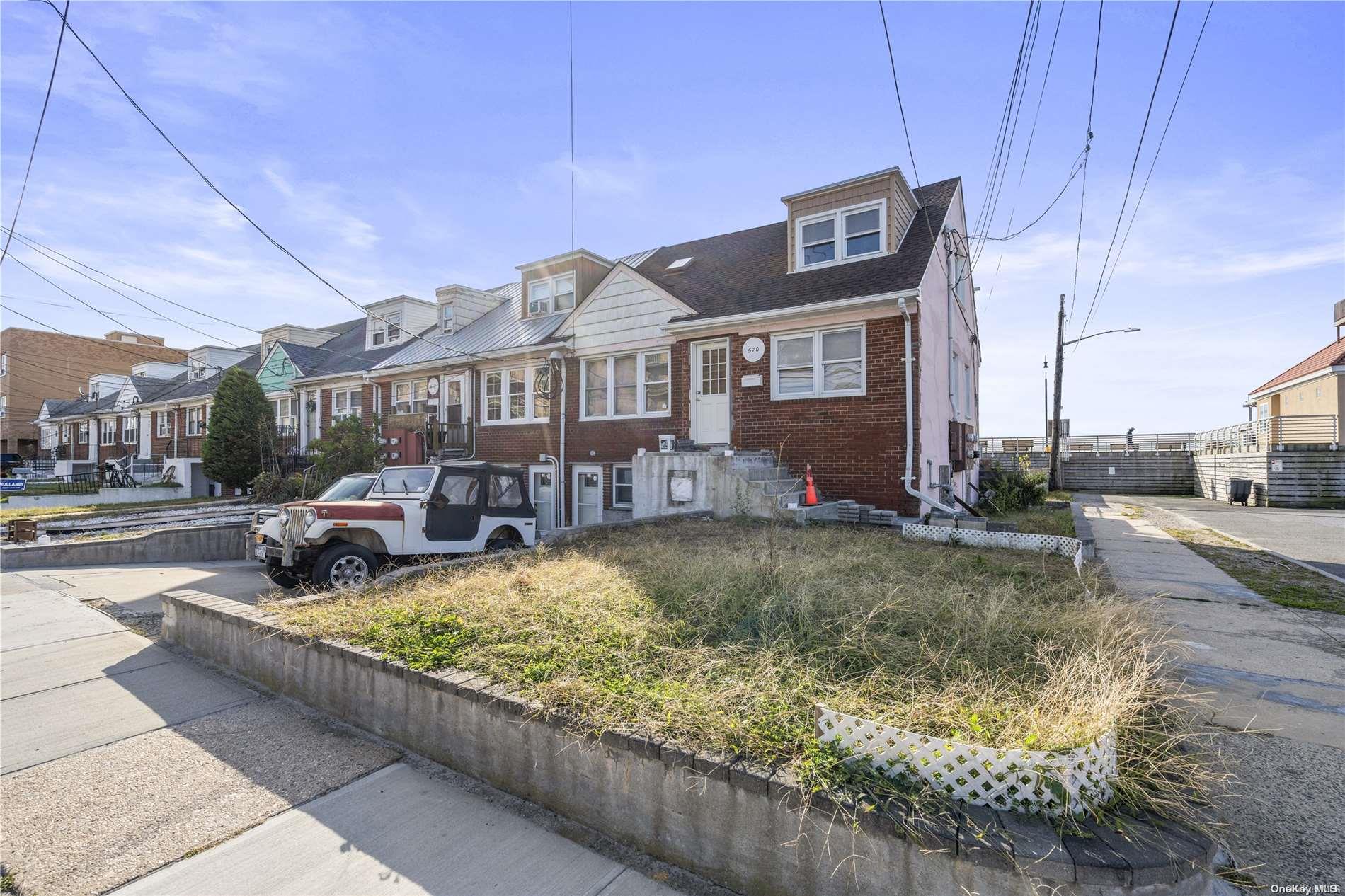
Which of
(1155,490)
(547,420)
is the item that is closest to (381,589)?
(547,420)

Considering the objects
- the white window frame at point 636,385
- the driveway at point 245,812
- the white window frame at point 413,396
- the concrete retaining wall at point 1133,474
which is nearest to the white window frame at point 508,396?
the white window frame at point 636,385

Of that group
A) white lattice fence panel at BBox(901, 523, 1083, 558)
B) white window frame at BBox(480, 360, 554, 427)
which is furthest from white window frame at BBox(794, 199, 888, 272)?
white window frame at BBox(480, 360, 554, 427)

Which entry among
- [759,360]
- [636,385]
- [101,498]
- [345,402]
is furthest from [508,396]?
[101,498]

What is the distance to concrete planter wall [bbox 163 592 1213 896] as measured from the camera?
2.14 metres

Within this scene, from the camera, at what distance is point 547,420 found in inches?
662

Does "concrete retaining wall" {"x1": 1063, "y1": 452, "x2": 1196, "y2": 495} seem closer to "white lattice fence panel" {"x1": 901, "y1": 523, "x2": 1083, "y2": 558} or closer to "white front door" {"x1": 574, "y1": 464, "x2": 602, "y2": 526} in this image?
"white front door" {"x1": 574, "y1": 464, "x2": 602, "y2": 526}

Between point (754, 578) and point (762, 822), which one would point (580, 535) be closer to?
point (754, 578)

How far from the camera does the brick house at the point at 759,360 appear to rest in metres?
11.6

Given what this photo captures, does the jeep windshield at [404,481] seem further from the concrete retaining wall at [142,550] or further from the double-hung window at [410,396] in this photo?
the double-hung window at [410,396]

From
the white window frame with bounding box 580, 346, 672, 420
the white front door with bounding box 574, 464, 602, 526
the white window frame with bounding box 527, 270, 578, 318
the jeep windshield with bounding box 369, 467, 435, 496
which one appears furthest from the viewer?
the white window frame with bounding box 527, 270, 578, 318

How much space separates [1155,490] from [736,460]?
2641 centimetres

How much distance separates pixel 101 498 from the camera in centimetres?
2347

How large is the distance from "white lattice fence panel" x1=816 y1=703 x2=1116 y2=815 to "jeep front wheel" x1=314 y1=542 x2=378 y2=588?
652cm

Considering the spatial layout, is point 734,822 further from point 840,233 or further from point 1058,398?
point 1058,398
